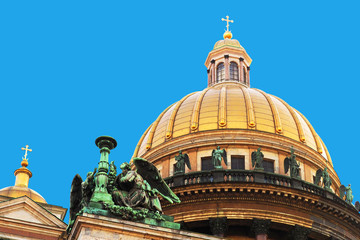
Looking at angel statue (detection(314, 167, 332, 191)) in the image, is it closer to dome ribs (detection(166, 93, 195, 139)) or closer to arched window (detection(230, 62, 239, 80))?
dome ribs (detection(166, 93, 195, 139))

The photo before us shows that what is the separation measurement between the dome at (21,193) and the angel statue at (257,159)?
43.6 ft

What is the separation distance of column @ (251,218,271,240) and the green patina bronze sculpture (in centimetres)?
2107

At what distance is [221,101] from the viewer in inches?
2093

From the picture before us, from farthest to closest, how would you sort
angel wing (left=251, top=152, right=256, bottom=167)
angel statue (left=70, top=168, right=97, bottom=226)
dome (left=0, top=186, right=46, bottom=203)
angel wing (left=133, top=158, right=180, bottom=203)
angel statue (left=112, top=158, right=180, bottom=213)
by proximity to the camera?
1. angel wing (left=251, top=152, right=256, bottom=167)
2. dome (left=0, top=186, right=46, bottom=203)
3. angel wing (left=133, top=158, right=180, bottom=203)
4. angel statue (left=70, top=168, right=97, bottom=226)
5. angel statue (left=112, top=158, right=180, bottom=213)

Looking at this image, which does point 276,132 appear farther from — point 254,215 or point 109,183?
point 109,183

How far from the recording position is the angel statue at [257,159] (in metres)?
47.4

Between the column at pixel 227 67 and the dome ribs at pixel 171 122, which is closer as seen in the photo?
the dome ribs at pixel 171 122

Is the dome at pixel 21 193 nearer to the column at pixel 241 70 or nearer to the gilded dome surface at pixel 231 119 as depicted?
the gilded dome surface at pixel 231 119

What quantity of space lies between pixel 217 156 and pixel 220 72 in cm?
1568

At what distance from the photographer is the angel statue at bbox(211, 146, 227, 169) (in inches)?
1859

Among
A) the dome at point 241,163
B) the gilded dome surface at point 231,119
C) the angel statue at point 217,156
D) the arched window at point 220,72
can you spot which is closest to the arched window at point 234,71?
the arched window at point 220,72

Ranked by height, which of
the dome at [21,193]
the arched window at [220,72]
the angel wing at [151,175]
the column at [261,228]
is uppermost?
the arched window at [220,72]

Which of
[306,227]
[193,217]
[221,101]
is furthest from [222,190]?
[221,101]

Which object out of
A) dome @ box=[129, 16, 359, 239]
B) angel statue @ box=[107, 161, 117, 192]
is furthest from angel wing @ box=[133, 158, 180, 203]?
dome @ box=[129, 16, 359, 239]
